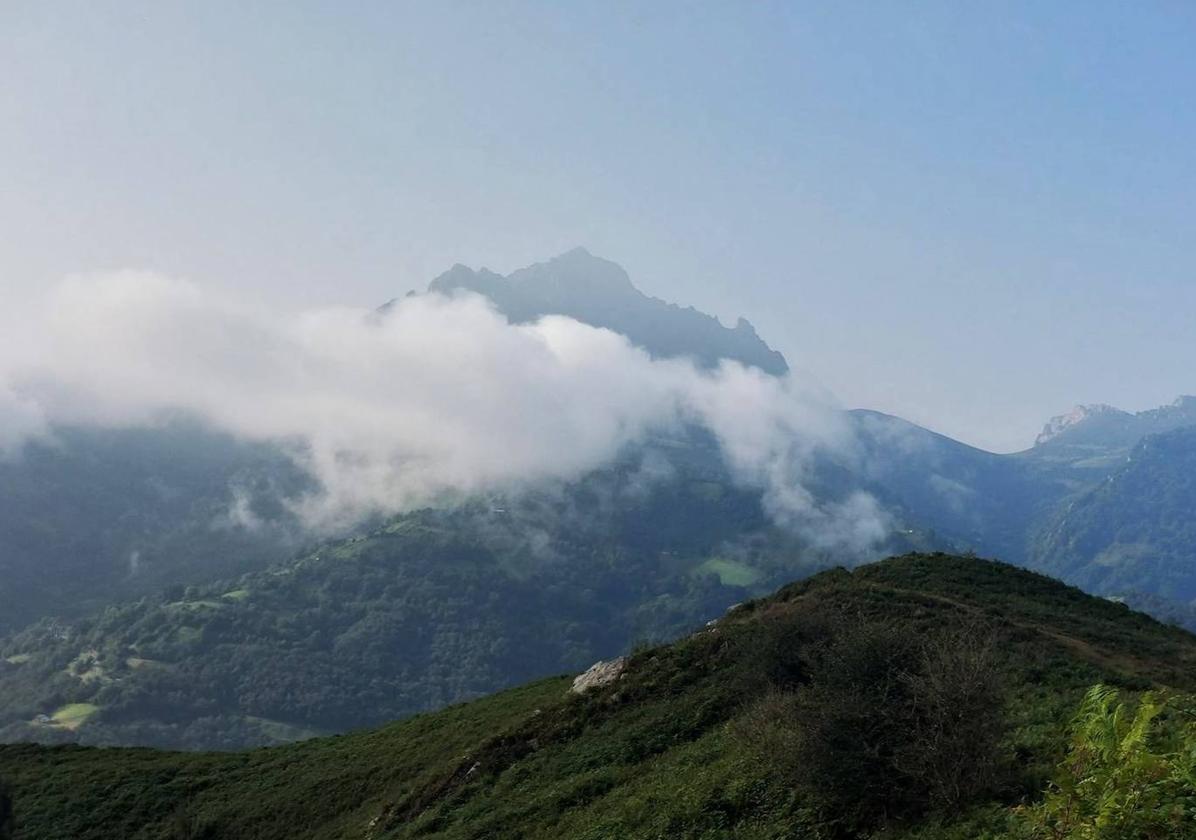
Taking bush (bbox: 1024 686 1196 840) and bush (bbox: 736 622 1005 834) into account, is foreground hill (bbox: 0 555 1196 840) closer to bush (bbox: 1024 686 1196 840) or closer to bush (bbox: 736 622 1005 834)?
bush (bbox: 736 622 1005 834)

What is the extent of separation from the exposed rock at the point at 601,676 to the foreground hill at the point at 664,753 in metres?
0.80

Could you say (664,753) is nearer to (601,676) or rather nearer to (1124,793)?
(601,676)

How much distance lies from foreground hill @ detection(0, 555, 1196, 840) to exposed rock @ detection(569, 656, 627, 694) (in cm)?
80

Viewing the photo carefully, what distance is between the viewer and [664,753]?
121 ft

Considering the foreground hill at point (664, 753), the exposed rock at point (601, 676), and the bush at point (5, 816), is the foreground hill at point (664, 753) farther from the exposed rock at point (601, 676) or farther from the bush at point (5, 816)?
the bush at point (5, 816)

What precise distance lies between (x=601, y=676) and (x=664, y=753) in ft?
49.0

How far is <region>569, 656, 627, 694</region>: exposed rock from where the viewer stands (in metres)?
50.1

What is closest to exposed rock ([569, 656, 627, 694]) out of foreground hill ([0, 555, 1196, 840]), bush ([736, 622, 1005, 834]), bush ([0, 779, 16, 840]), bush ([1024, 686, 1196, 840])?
foreground hill ([0, 555, 1196, 840])

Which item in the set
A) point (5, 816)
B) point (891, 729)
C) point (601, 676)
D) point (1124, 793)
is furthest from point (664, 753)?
point (5, 816)

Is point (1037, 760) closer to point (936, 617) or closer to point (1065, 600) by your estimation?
point (936, 617)

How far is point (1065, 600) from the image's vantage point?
195 ft

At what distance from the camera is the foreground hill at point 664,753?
994 inches

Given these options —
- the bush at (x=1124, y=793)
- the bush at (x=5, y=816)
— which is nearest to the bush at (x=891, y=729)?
the bush at (x=1124, y=793)

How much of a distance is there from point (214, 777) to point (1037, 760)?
58924 millimetres
